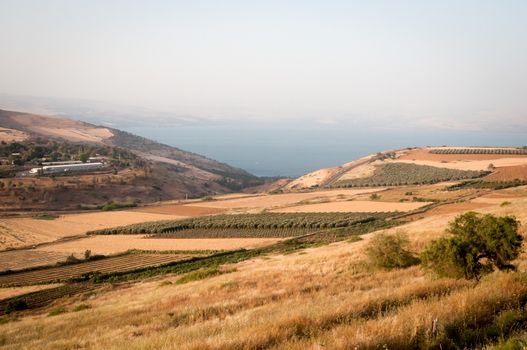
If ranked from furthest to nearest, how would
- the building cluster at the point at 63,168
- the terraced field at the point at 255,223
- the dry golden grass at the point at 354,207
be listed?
1. the building cluster at the point at 63,168
2. the dry golden grass at the point at 354,207
3. the terraced field at the point at 255,223

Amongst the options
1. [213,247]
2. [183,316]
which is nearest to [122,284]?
[213,247]

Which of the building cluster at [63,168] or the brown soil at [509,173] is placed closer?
the brown soil at [509,173]

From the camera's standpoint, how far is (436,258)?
14180 millimetres

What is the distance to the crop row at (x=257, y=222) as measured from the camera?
58.7 m

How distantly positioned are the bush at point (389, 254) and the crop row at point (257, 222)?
3406 cm

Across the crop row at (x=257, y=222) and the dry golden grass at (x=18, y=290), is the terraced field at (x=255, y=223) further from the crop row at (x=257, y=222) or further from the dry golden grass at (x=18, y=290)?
the dry golden grass at (x=18, y=290)

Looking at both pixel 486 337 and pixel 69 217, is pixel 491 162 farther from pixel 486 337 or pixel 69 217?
pixel 486 337

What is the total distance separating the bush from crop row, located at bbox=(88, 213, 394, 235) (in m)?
34.1

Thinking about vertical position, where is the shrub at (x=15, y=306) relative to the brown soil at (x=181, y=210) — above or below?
above

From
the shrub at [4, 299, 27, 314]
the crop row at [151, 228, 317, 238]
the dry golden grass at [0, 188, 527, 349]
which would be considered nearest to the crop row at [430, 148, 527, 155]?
the crop row at [151, 228, 317, 238]

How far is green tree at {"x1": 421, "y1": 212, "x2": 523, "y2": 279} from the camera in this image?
13172 millimetres

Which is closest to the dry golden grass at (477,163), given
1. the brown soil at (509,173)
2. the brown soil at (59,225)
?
the brown soil at (509,173)

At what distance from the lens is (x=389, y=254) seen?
22562 mm

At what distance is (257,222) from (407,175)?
5816cm
